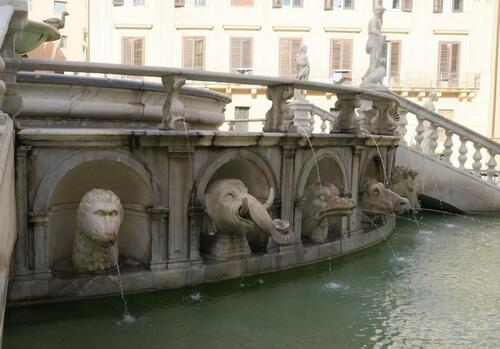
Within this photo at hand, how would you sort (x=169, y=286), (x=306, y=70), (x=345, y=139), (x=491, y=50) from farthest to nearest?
1. (x=491, y=50)
2. (x=306, y=70)
3. (x=345, y=139)
4. (x=169, y=286)

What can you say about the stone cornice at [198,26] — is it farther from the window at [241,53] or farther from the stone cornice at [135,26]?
the stone cornice at [135,26]

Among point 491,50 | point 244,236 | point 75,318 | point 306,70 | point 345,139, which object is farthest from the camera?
point 491,50

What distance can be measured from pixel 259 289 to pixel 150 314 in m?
1.12

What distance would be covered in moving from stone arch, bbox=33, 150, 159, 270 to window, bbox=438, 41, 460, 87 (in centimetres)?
3106

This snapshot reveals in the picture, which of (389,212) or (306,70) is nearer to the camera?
(389,212)

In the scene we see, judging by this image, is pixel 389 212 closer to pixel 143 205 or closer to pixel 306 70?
pixel 143 205

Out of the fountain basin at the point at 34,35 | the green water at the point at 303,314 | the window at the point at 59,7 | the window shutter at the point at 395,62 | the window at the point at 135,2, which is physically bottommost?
the green water at the point at 303,314

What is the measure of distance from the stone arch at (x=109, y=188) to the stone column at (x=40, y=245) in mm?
142

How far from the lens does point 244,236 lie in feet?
18.8

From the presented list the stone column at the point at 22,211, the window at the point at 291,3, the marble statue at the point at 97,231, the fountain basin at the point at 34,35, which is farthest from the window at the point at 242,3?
the stone column at the point at 22,211

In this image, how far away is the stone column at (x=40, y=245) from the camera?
468 cm

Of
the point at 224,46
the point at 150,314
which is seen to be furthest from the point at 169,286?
the point at 224,46

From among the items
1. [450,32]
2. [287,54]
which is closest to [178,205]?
[287,54]

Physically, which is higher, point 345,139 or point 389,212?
point 345,139
